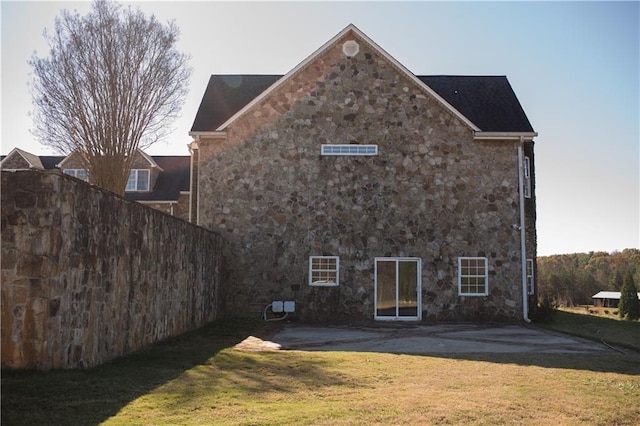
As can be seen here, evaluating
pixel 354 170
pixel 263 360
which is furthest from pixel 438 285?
pixel 263 360

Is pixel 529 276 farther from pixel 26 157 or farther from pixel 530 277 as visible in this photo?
pixel 26 157

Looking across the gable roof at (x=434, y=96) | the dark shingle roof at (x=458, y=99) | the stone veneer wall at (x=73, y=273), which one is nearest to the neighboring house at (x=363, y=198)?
the gable roof at (x=434, y=96)

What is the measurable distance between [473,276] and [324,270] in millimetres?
4883

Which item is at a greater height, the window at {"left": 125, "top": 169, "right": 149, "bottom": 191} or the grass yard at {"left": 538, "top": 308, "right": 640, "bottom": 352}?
the window at {"left": 125, "top": 169, "right": 149, "bottom": 191}

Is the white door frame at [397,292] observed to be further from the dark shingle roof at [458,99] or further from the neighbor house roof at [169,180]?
the neighbor house roof at [169,180]

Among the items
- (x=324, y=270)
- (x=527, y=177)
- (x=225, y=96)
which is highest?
(x=225, y=96)

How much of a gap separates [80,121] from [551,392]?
1952cm

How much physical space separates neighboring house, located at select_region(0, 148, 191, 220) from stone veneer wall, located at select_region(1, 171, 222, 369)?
1958 centimetres

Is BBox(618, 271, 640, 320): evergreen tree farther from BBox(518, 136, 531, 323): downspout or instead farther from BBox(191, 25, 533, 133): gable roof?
BBox(191, 25, 533, 133): gable roof

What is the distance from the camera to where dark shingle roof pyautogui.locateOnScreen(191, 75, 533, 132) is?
20.4 meters

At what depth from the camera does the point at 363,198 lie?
62.6 ft

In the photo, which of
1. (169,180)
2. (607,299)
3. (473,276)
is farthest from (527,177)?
(169,180)

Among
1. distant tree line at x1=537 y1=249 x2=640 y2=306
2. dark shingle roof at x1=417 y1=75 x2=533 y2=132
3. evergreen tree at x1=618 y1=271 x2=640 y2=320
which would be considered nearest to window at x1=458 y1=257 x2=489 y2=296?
dark shingle roof at x1=417 y1=75 x2=533 y2=132

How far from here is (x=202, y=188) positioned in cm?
1930
